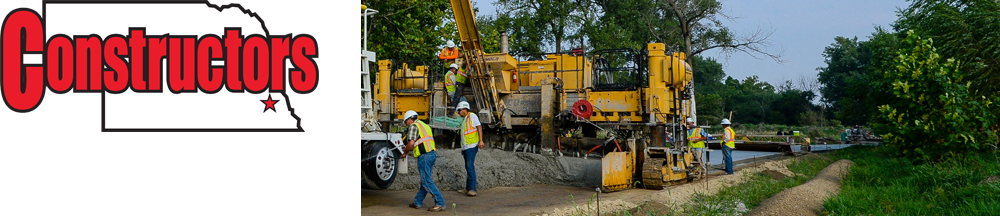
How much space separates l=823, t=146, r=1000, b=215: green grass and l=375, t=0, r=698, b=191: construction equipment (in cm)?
300

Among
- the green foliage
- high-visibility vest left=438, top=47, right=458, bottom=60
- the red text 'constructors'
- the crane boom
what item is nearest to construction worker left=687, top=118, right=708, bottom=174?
the green foliage

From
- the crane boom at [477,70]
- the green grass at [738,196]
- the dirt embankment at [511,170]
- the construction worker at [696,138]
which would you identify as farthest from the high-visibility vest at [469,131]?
the construction worker at [696,138]

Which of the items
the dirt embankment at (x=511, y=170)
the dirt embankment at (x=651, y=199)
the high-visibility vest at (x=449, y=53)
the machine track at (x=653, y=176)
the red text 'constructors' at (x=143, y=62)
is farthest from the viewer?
the high-visibility vest at (x=449, y=53)

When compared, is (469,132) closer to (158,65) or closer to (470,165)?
(470,165)

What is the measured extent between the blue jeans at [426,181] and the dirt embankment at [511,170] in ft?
7.22

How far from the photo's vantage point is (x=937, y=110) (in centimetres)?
1132

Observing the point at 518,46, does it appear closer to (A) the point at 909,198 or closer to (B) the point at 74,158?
(A) the point at 909,198

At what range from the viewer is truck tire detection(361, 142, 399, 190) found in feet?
29.1

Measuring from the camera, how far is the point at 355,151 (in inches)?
175

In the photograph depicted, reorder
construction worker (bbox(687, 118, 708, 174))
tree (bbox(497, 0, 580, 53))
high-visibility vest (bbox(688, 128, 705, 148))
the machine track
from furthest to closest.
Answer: tree (bbox(497, 0, 580, 53))
high-visibility vest (bbox(688, 128, 705, 148))
construction worker (bbox(687, 118, 708, 174))
the machine track

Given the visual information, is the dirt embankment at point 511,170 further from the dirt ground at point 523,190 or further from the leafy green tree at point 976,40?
the leafy green tree at point 976,40

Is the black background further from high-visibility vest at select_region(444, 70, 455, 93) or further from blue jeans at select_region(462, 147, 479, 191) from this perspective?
high-visibility vest at select_region(444, 70, 455, 93)

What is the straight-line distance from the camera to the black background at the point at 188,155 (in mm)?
3924

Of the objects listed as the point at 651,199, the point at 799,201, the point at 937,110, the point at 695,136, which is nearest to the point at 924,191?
the point at 937,110
